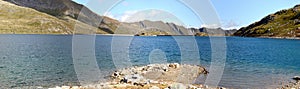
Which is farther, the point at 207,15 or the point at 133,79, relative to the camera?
the point at 133,79

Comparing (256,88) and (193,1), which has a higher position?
(193,1)

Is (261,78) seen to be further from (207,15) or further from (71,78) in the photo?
(207,15)

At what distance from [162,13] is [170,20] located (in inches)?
48.6

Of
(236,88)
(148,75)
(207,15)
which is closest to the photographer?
(207,15)

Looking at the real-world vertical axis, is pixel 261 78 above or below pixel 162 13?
below

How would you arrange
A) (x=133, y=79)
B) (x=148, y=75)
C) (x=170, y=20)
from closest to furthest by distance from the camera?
(x=170, y=20) → (x=133, y=79) → (x=148, y=75)

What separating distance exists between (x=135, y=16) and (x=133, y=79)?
1266 centimetres

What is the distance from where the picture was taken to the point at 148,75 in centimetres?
4600

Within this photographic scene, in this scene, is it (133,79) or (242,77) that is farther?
(242,77)

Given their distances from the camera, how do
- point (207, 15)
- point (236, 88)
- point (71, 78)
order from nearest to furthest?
point (207, 15) < point (236, 88) < point (71, 78)

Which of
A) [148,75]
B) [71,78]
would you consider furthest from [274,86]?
[71,78]

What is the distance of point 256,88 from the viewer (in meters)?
38.3

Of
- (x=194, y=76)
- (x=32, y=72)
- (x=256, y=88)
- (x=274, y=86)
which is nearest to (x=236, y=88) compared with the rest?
(x=256, y=88)

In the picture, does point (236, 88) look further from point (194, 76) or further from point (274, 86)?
point (194, 76)
